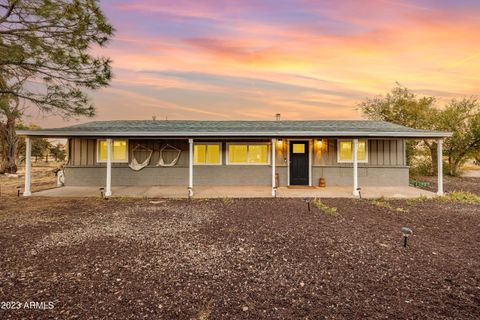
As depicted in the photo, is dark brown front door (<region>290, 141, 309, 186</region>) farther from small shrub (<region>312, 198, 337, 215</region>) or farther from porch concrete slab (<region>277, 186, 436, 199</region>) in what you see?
small shrub (<region>312, 198, 337, 215</region>)

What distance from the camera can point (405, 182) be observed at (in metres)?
10.8

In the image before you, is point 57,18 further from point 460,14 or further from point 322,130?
point 460,14

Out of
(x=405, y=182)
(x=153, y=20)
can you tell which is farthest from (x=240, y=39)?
(x=405, y=182)

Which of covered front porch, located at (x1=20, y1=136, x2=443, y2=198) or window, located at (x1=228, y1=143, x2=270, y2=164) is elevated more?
window, located at (x1=228, y1=143, x2=270, y2=164)

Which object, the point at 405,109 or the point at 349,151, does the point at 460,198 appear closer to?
the point at 349,151

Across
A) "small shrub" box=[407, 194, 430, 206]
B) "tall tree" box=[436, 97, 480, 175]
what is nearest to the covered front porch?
"small shrub" box=[407, 194, 430, 206]

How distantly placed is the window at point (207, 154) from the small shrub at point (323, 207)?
192 inches

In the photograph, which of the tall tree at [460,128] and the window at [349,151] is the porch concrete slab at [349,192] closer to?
the window at [349,151]

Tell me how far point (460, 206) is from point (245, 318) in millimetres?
8406

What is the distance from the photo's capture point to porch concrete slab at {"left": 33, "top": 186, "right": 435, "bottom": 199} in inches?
344

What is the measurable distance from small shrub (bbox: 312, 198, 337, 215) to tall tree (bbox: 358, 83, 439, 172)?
34.9 ft

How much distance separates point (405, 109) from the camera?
15.9 meters

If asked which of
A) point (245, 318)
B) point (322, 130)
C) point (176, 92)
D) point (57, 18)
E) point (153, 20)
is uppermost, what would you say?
point (153, 20)

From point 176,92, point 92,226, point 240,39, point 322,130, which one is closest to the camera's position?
point 92,226
